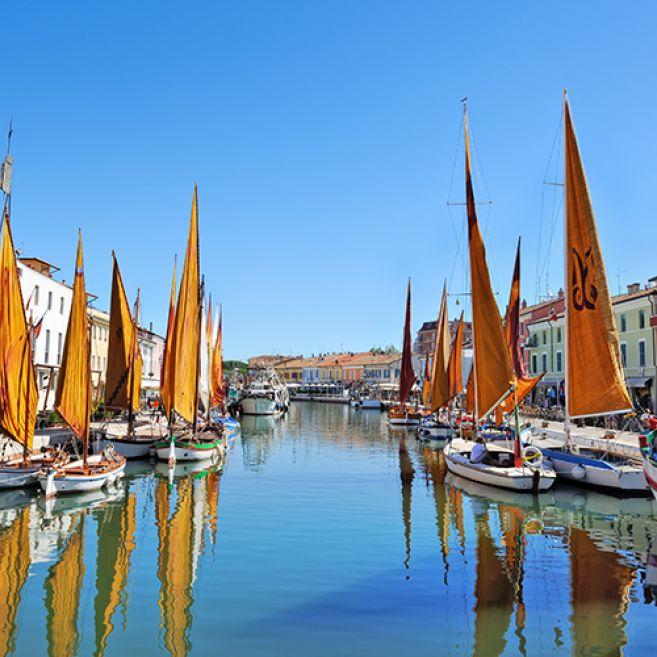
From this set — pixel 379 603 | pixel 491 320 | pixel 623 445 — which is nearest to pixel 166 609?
pixel 379 603

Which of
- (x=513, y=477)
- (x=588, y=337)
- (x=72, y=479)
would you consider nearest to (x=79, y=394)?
(x=72, y=479)

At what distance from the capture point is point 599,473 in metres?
24.0

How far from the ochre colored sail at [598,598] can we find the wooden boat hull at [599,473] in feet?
23.5

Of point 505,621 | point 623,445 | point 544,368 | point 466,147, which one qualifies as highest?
point 466,147

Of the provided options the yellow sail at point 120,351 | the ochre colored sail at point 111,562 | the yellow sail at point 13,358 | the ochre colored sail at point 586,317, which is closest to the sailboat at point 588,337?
the ochre colored sail at point 586,317

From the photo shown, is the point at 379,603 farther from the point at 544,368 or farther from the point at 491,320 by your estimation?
the point at 544,368

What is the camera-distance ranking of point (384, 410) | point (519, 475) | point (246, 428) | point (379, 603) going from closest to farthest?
point (379, 603)
point (519, 475)
point (246, 428)
point (384, 410)

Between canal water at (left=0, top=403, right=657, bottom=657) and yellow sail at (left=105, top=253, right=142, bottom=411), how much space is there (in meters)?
10.6

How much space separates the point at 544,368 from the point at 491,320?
3954 centimetres

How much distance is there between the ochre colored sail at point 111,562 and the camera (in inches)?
446

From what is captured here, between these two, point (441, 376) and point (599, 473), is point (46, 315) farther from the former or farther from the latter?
point (599, 473)

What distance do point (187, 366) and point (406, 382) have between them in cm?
3038

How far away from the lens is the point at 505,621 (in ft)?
38.2

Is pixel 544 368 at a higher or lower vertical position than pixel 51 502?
higher
